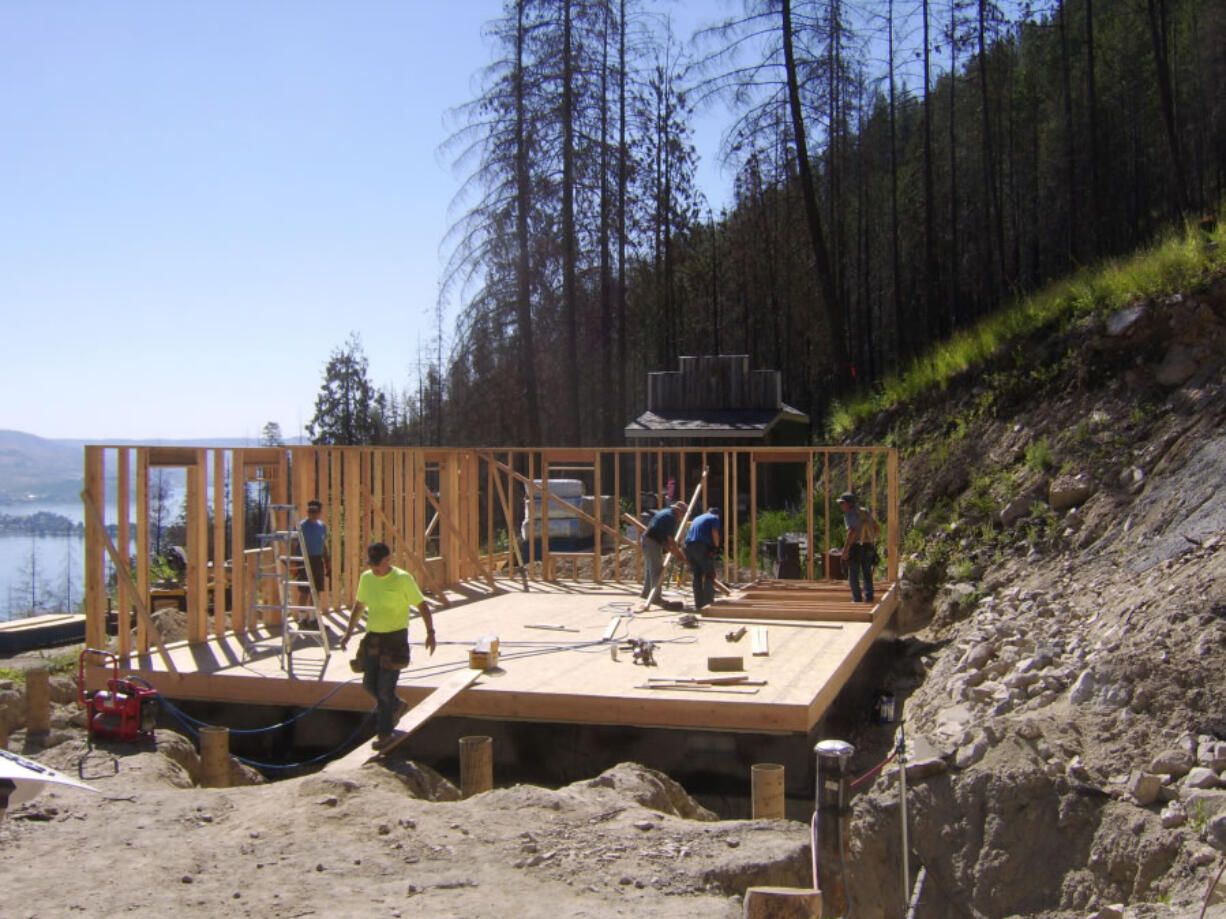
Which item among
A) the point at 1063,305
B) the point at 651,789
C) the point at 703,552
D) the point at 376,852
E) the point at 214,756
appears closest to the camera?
the point at 376,852

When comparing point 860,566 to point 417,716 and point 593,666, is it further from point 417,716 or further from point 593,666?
point 417,716

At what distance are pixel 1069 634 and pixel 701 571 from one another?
4.79m

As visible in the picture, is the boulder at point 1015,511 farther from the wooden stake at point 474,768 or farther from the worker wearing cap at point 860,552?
the wooden stake at point 474,768

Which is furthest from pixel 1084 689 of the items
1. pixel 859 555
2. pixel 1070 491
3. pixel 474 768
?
pixel 1070 491

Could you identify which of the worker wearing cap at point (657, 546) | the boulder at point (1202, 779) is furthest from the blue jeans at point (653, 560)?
the boulder at point (1202, 779)

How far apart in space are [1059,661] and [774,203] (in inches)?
930

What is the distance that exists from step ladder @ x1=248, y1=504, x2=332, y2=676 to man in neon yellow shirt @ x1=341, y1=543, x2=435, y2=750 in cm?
201

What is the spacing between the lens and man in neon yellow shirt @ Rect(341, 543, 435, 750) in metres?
8.38

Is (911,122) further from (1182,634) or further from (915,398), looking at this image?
(1182,634)

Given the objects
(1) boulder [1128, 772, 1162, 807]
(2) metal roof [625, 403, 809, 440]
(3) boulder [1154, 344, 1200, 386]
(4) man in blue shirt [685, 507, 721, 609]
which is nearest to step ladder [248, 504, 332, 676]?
(4) man in blue shirt [685, 507, 721, 609]

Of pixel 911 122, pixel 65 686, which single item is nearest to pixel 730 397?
pixel 65 686

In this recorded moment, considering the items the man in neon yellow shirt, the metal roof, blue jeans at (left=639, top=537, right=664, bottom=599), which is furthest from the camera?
the metal roof

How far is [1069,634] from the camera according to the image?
10.5 m

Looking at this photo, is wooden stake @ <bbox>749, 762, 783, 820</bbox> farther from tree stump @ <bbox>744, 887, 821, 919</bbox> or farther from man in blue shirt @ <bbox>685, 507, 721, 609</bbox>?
man in blue shirt @ <bbox>685, 507, 721, 609</bbox>
